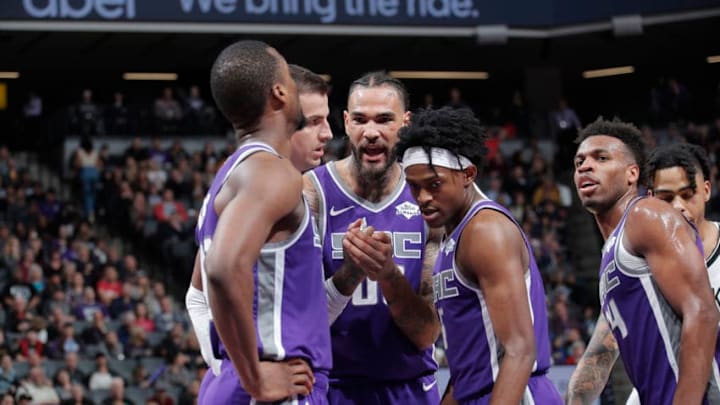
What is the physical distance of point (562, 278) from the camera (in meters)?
19.4

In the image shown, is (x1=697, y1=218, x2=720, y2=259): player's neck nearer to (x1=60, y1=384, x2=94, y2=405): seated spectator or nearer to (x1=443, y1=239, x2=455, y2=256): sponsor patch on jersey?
(x1=443, y1=239, x2=455, y2=256): sponsor patch on jersey

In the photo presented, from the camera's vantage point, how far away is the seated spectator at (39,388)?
14.5m

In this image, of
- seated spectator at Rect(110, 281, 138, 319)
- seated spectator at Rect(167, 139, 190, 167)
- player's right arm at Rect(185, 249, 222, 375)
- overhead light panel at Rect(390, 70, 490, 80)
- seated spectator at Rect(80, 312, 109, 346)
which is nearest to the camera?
player's right arm at Rect(185, 249, 222, 375)

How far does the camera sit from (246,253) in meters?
4.18

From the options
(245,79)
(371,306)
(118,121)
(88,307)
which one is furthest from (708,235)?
(118,121)

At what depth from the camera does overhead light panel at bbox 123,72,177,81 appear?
28.2m

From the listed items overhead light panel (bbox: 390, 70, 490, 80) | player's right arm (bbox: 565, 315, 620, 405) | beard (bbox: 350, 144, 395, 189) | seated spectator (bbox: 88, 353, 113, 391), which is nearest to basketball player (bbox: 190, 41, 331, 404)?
beard (bbox: 350, 144, 395, 189)

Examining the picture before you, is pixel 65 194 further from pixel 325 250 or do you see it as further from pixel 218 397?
pixel 218 397

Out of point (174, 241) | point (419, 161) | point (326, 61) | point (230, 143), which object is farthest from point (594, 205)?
point (326, 61)

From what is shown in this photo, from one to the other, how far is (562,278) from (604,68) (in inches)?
454

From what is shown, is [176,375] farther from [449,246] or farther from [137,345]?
[449,246]

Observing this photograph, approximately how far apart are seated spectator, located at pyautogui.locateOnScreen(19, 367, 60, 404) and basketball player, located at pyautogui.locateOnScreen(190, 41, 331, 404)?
1052 centimetres

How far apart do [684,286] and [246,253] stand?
197 centimetres

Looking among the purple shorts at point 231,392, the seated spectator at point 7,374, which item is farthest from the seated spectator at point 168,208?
the purple shorts at point 231,392
